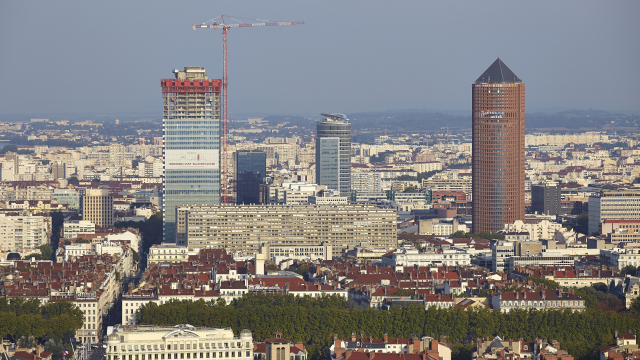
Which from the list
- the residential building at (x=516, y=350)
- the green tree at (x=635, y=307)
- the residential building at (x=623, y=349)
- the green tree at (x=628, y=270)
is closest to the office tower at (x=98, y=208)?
the green tree at (x=628, y=270)

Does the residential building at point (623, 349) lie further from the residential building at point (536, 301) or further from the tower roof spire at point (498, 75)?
the tower roof spire at point (498, 75)

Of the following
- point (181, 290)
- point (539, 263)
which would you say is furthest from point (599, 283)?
point (181, 290)

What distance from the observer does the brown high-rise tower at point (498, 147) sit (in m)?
150

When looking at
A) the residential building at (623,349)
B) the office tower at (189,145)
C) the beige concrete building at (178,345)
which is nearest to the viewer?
the beige concrete building at (178,345)

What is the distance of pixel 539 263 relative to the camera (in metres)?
114

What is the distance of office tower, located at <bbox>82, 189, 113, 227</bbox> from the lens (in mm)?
155875

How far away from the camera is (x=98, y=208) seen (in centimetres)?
15688

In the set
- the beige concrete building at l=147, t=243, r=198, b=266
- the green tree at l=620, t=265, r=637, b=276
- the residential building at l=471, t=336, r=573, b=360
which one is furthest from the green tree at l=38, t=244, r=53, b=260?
the residential building at l=471, t=336, r=573, b=360

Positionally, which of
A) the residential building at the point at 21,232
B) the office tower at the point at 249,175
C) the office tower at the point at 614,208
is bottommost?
the residential building at the point at 21,232

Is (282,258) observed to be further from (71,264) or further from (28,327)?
(28,327)

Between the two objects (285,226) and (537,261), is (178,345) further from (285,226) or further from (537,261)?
(285,226)

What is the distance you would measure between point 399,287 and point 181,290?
14.5m

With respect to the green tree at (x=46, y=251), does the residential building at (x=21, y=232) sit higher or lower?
higher

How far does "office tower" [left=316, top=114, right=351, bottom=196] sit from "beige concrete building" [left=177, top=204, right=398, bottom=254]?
57.9 meters
